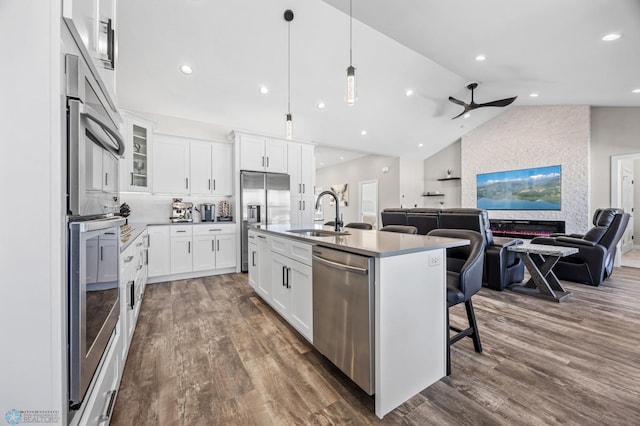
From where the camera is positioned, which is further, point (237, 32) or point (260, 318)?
point (237, 32)

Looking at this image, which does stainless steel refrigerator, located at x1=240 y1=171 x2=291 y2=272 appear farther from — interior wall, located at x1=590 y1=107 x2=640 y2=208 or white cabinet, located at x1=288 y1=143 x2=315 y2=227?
interior wall, located at x1=590 y1=107 x2=640 y2=208

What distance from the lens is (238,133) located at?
4609 millimetres

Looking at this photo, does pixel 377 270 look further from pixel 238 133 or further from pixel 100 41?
pixel 238 133

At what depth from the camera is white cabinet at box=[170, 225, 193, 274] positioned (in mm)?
4059

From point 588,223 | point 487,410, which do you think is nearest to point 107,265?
point 487,410

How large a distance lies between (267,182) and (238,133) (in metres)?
0.99

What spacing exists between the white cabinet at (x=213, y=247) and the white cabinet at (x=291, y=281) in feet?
6.18

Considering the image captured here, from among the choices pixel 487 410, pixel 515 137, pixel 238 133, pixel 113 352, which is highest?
pixel 515 137

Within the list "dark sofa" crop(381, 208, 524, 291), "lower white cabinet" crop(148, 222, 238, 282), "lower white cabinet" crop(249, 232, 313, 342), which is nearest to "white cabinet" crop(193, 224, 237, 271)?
"lower white cabinet" crop(148, 222, 238, 282)

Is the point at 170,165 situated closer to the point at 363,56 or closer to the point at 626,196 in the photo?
the point at 363,56

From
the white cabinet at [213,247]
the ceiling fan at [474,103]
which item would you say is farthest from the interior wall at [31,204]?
the ceiling fan at [474,103]

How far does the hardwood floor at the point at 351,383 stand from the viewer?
1425mm

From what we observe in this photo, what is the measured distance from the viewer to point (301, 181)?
17.9ft

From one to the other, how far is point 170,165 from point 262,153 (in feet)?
5.05
